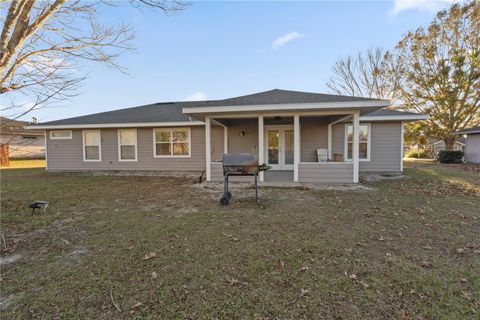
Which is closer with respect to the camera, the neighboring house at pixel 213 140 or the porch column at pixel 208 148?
the porch column at pixel 208 148

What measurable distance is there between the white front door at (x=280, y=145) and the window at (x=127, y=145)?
21.8ft

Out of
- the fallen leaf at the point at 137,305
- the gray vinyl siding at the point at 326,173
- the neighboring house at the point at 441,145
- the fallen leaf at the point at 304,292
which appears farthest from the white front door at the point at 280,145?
the neighboring house at the point at 441,145

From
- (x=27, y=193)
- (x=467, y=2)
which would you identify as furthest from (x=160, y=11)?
(x=467, y=2)

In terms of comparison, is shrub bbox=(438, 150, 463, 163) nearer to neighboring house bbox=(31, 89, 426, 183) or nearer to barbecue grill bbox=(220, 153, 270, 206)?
neighboring house bbox=(31, 89, 426, 183)

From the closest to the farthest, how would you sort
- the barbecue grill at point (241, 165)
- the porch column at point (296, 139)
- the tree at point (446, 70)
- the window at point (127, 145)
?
the barbecue grill at point (241, 165), the porch column at point (296, 139), the window at point (127, 145), the tree at point (446, 70)

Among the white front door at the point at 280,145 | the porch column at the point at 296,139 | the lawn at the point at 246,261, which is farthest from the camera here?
the white front door at the point at 280,145

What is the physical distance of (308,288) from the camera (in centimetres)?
221

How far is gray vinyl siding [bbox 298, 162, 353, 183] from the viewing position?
24.5ft

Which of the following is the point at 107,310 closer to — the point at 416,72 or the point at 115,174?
the point at 115,174

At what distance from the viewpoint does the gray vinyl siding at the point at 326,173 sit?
7.46 meters

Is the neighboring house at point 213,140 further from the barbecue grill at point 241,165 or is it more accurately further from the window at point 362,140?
the barbecue grill at point 241,165

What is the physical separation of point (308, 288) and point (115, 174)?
11205 mm

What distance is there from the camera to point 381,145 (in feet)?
32.7

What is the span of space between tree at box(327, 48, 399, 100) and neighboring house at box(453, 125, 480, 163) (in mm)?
6378
